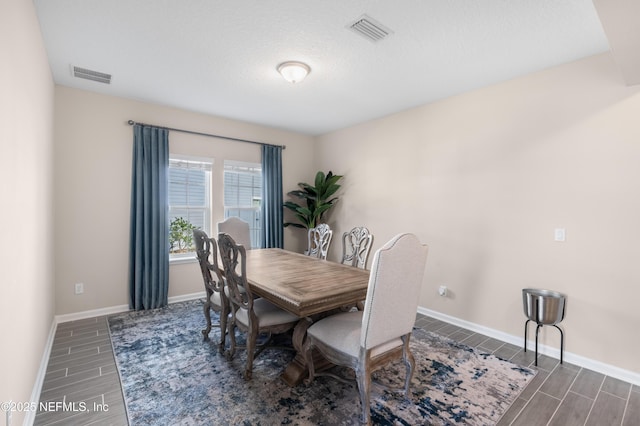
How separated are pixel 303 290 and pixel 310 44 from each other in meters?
1.99

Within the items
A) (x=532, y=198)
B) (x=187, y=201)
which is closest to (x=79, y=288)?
(x=187, y=201)

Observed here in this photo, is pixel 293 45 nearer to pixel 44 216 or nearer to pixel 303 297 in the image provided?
pixel 303 297

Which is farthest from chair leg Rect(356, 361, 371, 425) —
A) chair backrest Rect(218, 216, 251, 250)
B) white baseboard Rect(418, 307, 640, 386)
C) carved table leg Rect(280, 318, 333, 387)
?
chair backrest Rect(218, 216, 251, 250)

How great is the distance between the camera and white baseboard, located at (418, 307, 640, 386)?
2.33 m

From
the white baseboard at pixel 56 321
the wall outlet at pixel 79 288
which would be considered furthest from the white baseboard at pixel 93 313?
the wall outlet at pixel 79 288

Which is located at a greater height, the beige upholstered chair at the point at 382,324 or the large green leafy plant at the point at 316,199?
the large green leafy plant at the point at 316,199

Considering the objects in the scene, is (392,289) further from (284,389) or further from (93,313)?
(93,313)

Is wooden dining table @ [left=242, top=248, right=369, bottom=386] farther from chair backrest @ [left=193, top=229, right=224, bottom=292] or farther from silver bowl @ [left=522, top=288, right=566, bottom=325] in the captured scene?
silver bowl @ [left=522, top=288, right=566, bottom=325]

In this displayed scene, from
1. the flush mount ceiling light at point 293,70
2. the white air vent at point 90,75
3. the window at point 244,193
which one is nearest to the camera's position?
the flush mount ceiling light at point 293,70

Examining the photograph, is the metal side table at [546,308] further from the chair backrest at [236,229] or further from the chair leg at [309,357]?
the chair backrest at [236,229]

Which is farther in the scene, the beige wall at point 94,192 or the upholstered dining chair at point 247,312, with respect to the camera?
the beige wall at point 94,192

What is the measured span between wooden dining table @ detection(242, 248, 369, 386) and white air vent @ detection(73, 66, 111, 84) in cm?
254

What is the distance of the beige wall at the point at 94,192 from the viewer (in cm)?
335

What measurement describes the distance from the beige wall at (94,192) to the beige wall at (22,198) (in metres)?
0.84
